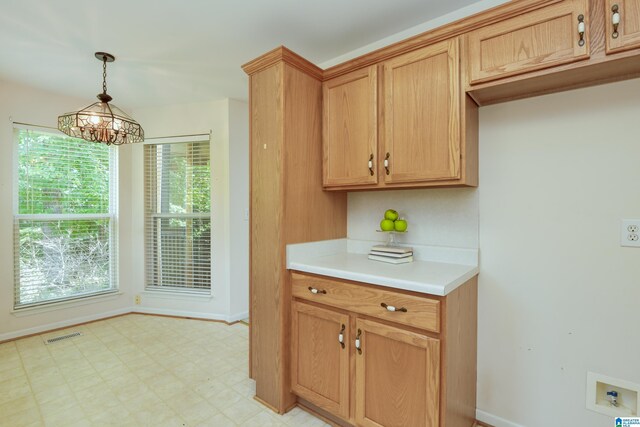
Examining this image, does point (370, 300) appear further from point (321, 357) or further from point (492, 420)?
point (492, 420)

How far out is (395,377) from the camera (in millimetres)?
1457

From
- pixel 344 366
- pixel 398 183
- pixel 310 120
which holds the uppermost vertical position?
pixel 310 120

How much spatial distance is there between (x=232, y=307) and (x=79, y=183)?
2097 millimetres

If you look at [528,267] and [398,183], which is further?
[398,183]

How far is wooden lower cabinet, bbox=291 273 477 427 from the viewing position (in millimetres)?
1349

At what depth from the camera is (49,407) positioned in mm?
1896

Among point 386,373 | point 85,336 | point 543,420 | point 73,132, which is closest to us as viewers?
point 386,373

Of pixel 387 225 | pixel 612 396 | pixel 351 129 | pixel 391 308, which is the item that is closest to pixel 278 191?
pixel 351 129

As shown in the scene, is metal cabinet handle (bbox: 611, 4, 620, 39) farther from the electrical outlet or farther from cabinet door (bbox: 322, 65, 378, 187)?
cabinet door (bbox: 322, 65, 378, 187)

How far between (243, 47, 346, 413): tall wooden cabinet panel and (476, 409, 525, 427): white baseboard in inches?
43.4

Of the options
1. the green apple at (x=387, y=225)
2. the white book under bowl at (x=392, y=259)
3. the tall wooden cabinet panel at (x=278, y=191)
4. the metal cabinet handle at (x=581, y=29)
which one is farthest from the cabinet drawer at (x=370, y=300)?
the metal cabinet handle at (x=581, y=29)

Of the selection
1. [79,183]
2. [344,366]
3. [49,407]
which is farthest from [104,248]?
[344,366]

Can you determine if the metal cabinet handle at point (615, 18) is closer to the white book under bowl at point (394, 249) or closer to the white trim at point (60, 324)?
the white book under bowl at point (394, 249)

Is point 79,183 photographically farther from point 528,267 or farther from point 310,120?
point 528,267
